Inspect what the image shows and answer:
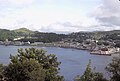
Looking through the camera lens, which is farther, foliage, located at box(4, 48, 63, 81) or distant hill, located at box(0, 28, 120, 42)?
distant hill, located at box(0, 28, 120, 42)

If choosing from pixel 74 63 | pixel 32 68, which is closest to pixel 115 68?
pixel 32 68

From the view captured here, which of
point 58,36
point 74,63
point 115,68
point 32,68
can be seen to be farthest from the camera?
point 58,36

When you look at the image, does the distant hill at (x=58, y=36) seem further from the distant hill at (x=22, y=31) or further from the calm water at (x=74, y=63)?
the calm water at (x=74, y=63)

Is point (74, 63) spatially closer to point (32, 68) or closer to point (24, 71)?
point (24, 71)

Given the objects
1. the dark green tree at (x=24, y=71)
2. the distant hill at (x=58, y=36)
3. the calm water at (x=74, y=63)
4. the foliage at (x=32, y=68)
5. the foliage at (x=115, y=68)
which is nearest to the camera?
the foliage at (x=115, y=68)

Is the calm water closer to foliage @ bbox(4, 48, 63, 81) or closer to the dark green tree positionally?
foliage @ bbox(4, 48, 63, 81)

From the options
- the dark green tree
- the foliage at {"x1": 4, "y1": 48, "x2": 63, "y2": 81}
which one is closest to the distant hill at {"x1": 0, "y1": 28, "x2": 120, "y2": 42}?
the foliage at {"x1": 4, "y1": 48, "x2": 63, "y2": 81}

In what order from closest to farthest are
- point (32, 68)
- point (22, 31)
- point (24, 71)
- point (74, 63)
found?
1. point (32, 68)
2. point (24, 71)
3. point (74, 63)
4. point (22, 31)

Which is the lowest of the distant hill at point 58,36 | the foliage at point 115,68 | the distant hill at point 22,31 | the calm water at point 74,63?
the calm water at point 74,63

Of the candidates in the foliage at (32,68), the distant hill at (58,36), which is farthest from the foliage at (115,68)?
the distant hill at (58,36)
